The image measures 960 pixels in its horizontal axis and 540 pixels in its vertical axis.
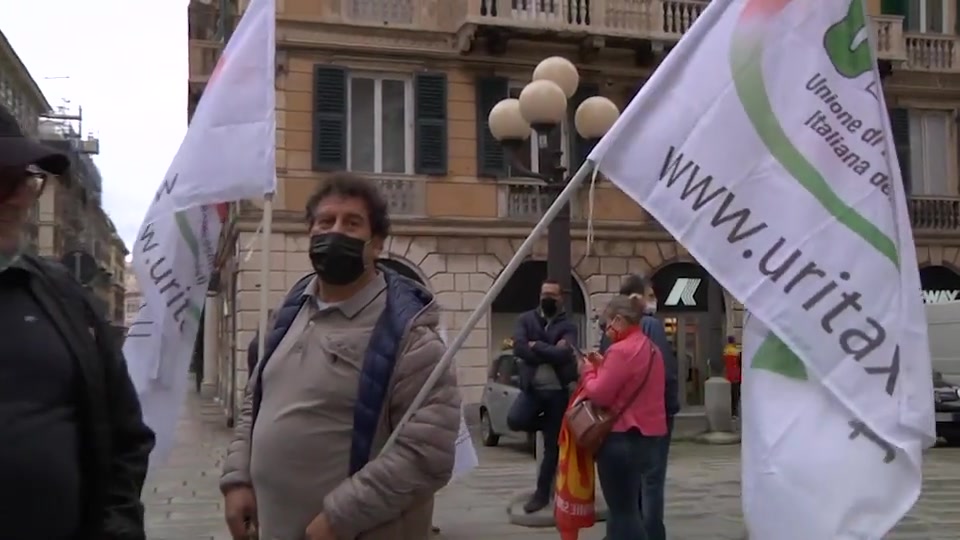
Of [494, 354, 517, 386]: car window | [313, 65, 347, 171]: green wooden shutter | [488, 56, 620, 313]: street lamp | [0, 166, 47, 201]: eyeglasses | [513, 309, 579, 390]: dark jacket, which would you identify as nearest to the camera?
[0, 166, 47, 201]: eyeglasses

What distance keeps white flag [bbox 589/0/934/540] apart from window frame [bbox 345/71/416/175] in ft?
54.7

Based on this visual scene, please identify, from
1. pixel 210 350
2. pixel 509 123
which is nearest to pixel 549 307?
pixel 509 123

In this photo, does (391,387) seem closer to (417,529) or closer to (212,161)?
(417,529)

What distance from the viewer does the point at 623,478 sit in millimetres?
6289

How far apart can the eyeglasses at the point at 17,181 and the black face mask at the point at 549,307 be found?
20.2ft

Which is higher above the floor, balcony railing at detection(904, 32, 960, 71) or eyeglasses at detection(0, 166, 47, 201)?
balcony railing at detection(904, 32, 960, 71)

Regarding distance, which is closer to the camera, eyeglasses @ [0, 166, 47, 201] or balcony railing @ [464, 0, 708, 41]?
eyeglasses @ [0, 166, 47, 201]

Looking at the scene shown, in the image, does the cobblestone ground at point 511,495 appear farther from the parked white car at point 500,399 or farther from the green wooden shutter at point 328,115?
the green wooden shutter at point 328,115

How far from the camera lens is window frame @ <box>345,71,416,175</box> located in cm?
2006

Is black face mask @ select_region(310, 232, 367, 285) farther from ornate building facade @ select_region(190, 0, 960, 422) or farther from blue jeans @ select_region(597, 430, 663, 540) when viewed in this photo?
ornate building facade @ select_region(190, 0, 960, 422)

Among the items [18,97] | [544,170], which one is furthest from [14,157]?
[18,97]

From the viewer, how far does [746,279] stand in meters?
3.51

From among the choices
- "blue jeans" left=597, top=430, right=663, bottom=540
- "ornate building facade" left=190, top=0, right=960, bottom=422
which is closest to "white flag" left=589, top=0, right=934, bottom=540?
"blue jeans" left=597, top=430, right=663, bottom=540

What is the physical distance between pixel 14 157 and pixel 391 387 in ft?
4.12
